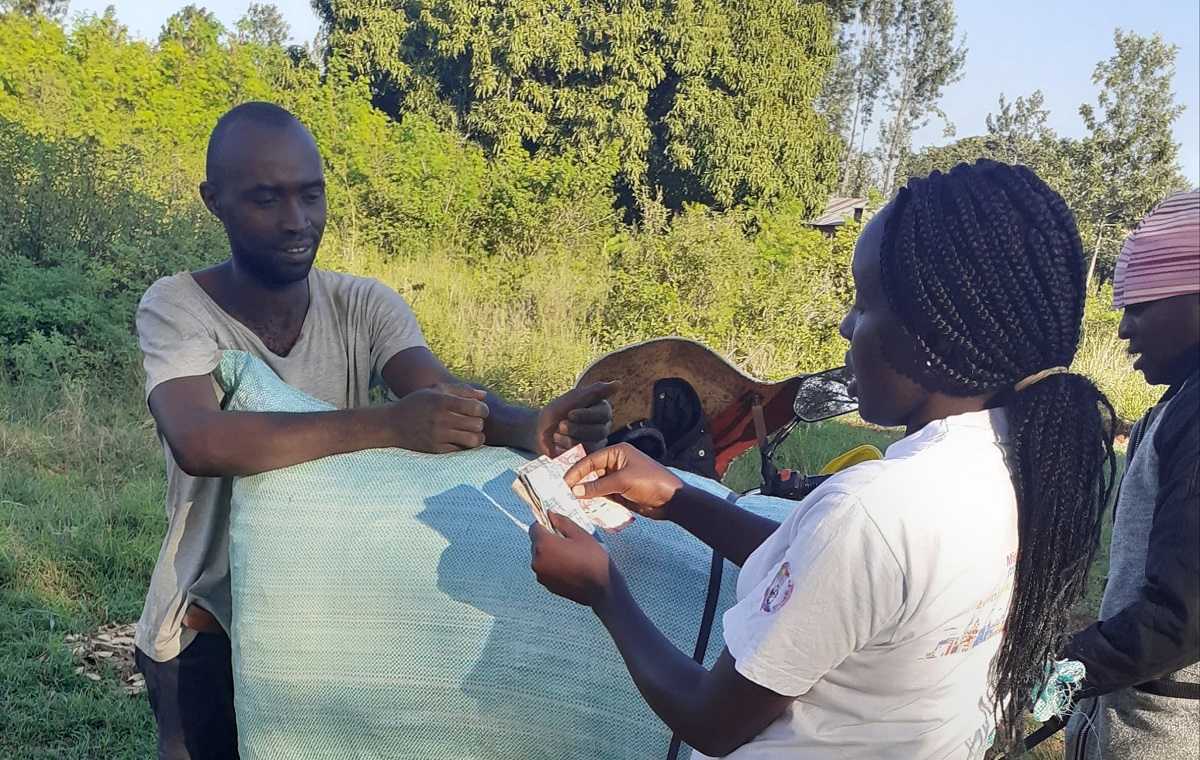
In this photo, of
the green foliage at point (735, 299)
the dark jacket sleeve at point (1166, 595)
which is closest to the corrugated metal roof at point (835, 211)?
the green foliage at point (735, 299)

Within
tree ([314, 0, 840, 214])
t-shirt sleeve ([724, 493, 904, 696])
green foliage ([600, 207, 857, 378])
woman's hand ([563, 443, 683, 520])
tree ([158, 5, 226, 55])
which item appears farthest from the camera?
Result: tree ([314, 0, 840, 214])

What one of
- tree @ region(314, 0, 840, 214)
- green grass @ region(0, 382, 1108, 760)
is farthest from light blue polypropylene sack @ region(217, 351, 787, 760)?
tree @ region(314, 0, 840, 214)

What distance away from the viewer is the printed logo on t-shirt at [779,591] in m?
1.19

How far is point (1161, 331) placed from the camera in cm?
191

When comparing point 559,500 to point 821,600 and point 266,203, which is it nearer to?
point 821,600

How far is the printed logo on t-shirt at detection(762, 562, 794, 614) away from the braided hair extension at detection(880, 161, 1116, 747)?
35 centimetres

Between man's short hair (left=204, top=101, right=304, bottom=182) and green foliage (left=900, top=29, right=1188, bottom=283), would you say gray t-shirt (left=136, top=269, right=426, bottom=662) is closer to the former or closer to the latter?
man's short hair (left=204, top=101, right=304, bottom=182)

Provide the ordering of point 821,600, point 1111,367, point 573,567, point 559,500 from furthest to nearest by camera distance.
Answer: point 1111,367, point 559,500, point 573,567, point 821,600

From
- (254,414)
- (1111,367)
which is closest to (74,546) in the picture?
(254,414)

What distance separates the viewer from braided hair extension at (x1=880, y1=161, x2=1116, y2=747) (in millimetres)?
1277

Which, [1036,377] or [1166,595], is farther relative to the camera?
[1166,595]

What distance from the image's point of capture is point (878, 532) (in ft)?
3.82

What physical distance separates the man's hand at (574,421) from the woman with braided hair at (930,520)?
22.0 inches

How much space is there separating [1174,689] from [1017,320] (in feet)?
3.69
